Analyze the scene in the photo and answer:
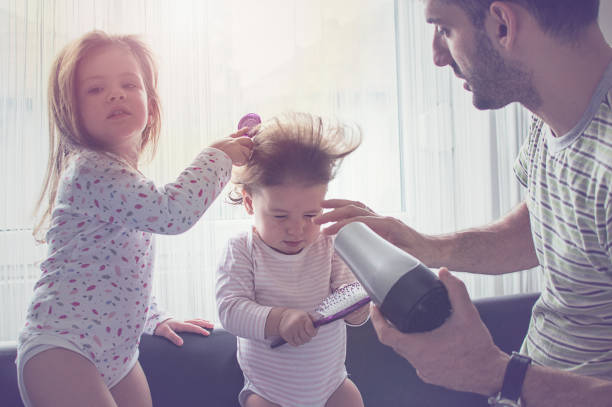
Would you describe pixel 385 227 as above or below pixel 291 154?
below

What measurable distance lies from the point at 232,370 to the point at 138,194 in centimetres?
59

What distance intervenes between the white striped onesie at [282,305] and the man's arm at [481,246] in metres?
0.18

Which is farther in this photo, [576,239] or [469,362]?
[576,239]

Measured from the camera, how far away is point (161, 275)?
6.20ft

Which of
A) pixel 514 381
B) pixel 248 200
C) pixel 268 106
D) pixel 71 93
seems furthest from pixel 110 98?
pixel 268 106

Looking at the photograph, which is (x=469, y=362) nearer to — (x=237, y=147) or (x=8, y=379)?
(x=237, y=147)

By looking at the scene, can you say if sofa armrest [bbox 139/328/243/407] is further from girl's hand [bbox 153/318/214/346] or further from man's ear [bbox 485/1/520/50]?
man's ear [bbox 485/1/520/50]

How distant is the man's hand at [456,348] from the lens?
2.05 feet

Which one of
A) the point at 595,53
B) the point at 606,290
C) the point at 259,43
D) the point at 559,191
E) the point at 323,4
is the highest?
the point at 323,4

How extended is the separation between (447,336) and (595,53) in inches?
23.3

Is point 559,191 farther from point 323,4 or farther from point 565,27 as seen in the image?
point 323,4

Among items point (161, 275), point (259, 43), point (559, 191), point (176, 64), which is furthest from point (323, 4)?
point (559, 191)

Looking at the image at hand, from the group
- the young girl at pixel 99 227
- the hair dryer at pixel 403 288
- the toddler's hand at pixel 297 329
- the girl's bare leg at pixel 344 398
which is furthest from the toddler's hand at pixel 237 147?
the girl's bare leg at pixel 344 398

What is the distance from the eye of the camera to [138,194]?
2.90 ft
